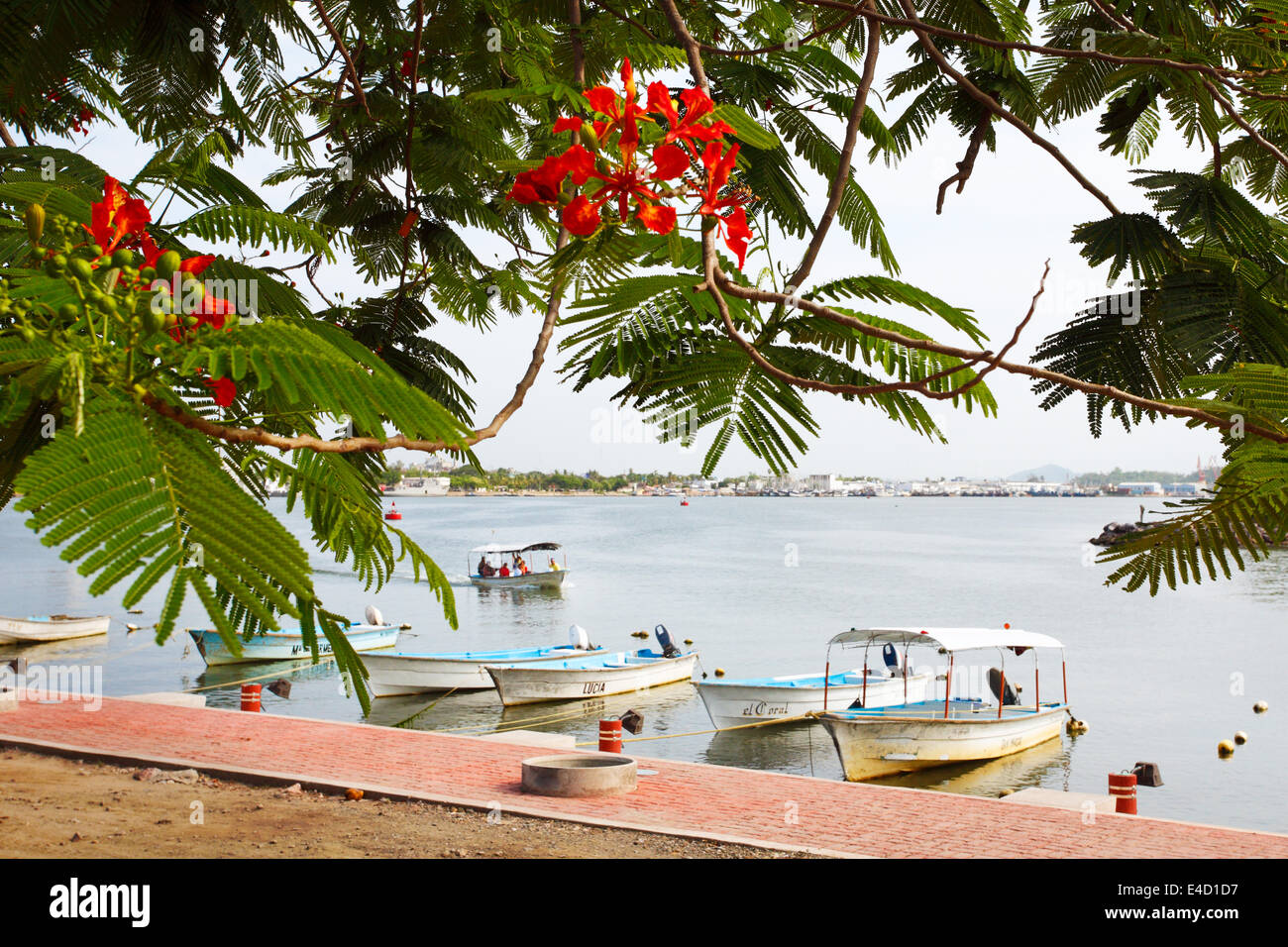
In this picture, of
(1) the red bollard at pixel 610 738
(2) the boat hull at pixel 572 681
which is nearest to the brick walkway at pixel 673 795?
(1) the red bollard at pixel 610 738

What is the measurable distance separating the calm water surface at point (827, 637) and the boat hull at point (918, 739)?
45 cm

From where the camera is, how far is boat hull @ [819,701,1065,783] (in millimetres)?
19000

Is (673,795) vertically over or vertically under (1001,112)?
under

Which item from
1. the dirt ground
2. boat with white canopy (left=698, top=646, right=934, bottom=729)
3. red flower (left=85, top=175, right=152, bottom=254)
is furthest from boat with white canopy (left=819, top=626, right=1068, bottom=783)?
red flower (left=85, top=175, right=152, bottom=254)

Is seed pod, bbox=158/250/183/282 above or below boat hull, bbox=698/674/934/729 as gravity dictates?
above

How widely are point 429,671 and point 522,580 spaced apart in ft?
81.2

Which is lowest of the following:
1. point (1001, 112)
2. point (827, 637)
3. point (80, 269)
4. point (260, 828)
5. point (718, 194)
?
point (827, 637)

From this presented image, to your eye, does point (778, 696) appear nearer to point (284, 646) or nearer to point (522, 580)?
point (284, 646)

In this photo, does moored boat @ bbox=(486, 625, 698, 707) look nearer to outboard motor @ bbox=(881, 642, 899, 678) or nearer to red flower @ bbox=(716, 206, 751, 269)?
outboard motor @ bbox=(881, 642, 899, 678)

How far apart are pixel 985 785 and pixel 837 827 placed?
11.6 meters

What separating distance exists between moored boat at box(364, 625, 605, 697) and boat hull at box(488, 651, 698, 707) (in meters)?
0.37

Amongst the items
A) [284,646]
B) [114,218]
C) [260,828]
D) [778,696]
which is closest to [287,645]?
[284,646]

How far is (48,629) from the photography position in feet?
104

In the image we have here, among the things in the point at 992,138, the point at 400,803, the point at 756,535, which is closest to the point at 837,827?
the point at 400,803
